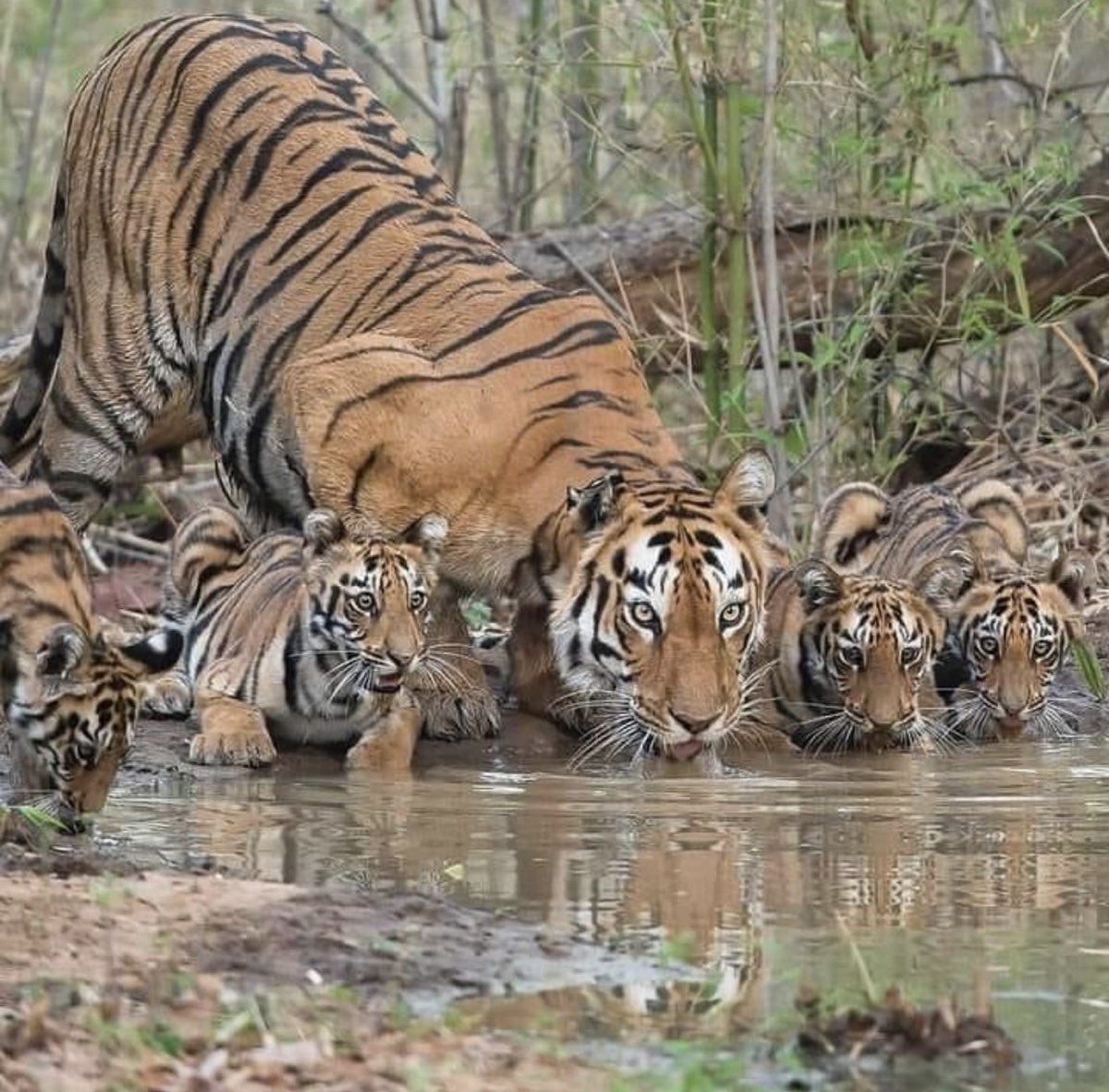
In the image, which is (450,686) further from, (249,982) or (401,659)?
(249,982)

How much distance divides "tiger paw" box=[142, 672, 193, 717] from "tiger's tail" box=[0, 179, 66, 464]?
1431 mm

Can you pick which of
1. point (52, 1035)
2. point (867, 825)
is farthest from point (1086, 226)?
point (52, 1035)

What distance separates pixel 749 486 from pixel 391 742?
1.17 m

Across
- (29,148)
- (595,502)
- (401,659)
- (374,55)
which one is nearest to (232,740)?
(401,659)

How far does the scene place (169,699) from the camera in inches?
313

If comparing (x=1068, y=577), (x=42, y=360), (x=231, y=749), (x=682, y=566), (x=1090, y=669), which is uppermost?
(x=42, y=360)

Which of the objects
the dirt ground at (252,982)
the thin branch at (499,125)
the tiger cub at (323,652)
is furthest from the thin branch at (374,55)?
the dirt ground at (252,982)

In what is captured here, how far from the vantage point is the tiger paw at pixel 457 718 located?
25.3ft

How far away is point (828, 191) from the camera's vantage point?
9.95 meters

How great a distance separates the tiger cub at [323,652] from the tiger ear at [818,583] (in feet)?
3.77

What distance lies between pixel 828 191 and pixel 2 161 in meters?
5.35

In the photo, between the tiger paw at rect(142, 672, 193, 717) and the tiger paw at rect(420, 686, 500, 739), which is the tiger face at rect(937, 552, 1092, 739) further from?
the tiger paw at rect(142, 672, 193, 717)

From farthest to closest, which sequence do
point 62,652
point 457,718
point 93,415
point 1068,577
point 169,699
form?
point 93,415
point 1068,577
point 169,699
point 457,718
point 62,652

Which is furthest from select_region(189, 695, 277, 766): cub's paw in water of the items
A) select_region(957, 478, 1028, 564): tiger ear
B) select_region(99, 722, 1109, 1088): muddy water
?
select_region(957, 478, 1028, 564): tiger ear
